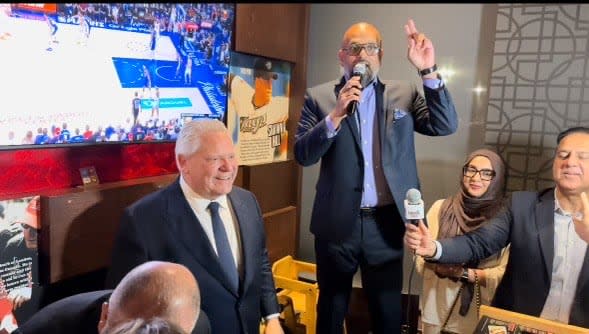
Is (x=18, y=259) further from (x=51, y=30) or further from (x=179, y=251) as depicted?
(x=51, y=30)

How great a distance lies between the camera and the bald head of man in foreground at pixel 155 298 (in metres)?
1.07

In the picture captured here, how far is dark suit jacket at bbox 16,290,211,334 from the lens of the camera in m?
1.28

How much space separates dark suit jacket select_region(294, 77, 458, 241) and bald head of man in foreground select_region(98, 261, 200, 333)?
0.82 metres

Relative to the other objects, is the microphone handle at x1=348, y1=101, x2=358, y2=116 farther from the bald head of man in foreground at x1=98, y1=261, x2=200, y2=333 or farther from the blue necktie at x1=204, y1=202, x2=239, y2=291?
the bald head of man in foreground at x1=98, y1=261, x2=200, y2=333

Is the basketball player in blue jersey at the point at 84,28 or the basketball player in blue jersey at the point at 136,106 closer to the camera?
the basketball player in blue jersey at the point at 84,28

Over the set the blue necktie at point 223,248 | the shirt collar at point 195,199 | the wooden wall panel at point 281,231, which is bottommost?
the wooden wall panel at point 281,231

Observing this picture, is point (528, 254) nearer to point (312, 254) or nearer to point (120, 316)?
point (120, 316)

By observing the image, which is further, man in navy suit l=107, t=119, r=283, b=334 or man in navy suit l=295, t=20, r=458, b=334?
man in navy suit l=295, t=20, r=458, b=334

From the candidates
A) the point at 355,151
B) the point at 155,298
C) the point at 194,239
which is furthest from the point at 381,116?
the point at 155,298

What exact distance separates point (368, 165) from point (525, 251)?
0.64m

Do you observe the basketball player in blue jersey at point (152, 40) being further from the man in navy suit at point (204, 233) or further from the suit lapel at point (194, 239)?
the suit lapel at point (194, 239)

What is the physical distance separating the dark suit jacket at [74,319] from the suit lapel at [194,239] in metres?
0.22

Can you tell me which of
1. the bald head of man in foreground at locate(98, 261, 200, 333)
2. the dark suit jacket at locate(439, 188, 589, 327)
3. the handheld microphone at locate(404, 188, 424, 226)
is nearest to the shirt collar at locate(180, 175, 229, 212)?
the bald head of man in foreground at locate(98, 261, 200, 333)

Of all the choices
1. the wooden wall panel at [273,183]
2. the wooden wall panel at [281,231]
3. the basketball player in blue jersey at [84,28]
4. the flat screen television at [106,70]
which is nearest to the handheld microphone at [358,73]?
the flat screen television at [106,70]
